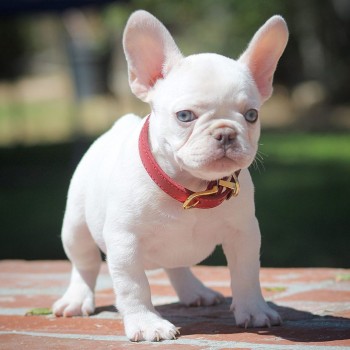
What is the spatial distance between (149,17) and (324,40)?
20.0 meters

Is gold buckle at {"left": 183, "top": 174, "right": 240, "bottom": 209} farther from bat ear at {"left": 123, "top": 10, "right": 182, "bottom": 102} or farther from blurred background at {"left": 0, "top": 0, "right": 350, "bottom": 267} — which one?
blurred background at {"left": 0, "top": 0, "right": 350, "bottom": 267}

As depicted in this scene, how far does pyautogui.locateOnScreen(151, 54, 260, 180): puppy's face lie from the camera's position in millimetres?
3705

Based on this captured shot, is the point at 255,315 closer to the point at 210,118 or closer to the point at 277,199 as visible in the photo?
the point at 210,118

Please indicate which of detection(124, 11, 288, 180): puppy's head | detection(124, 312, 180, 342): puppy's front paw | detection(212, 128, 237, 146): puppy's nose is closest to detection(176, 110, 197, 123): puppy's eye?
detection(124, 11, 288, 180): puppy's head

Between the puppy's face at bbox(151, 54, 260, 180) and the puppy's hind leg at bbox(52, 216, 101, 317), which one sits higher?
the puppy's face at bbox(151, 54, 260, 180)

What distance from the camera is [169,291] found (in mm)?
5418

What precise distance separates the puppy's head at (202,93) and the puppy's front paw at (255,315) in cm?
66

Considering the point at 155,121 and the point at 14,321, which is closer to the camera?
the point at 155,121

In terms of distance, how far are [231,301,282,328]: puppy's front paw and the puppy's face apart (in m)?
0.66

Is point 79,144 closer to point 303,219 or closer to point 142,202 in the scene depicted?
point 303,219

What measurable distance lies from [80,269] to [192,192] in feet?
3.62

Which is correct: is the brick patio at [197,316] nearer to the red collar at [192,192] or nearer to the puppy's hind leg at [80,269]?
the puppy's hind leg at [80,269]

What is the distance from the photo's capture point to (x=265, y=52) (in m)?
4.13

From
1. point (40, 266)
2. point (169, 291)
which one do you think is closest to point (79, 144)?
point (40, 266)
